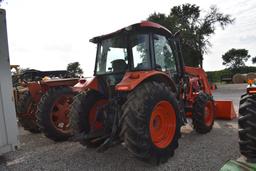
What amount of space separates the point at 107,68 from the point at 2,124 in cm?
204

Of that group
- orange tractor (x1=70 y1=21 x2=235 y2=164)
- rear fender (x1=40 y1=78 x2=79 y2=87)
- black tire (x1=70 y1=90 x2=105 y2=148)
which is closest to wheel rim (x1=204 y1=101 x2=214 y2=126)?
orange tractor (x1=70 y1=21 x2=235 y2=164)

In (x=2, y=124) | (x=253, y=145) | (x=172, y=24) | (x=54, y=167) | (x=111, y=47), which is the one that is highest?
(x=172, y=24)

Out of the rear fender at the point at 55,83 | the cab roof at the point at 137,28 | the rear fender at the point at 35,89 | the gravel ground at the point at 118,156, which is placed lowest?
the gravel ground at the point at 118,156

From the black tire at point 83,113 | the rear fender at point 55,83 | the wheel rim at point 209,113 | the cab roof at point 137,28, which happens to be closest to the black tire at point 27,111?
the rear fender at point 55,83

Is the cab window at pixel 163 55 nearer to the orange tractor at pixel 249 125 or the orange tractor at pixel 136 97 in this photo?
the orange tractor at pixel 136 97

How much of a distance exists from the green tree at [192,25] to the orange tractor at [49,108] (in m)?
20.8

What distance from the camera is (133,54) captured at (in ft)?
15.5

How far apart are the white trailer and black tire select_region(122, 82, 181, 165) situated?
1.94 m

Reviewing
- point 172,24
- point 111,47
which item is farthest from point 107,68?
point 172,24

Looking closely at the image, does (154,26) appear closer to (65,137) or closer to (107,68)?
(107,68)

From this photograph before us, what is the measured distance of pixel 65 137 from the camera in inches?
245

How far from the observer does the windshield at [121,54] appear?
4.71 metres

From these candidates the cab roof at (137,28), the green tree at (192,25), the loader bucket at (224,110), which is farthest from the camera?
the green tree at (192,25)

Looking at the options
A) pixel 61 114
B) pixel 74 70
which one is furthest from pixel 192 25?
pixel 61 114
